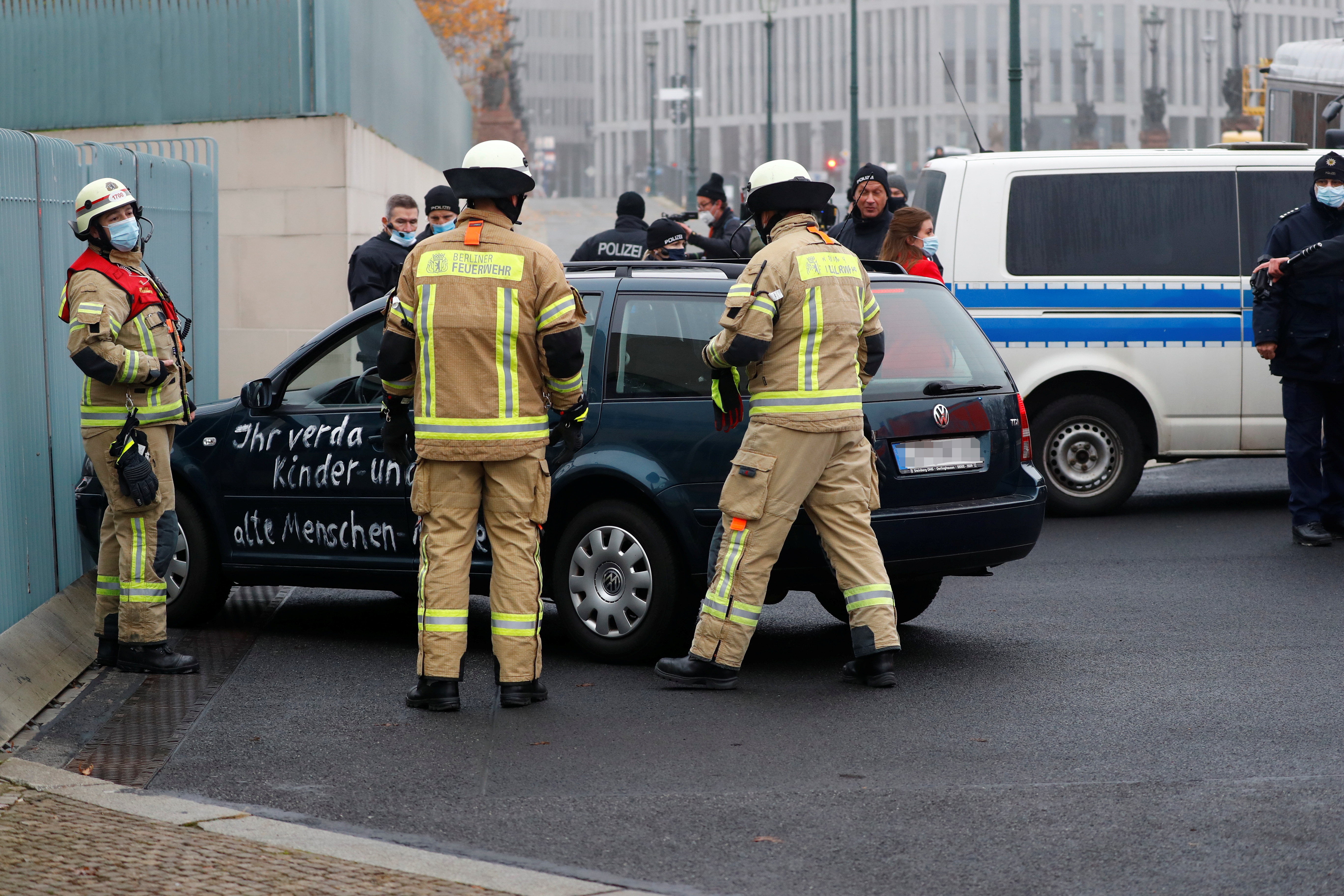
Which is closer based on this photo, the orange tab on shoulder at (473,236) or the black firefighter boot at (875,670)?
the orange tab on shoulder at (473,236)

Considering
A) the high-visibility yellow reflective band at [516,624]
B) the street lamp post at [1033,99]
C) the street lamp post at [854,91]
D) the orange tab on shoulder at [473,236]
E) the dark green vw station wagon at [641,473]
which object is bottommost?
the high-visibility yellow reflective band at [516,624]

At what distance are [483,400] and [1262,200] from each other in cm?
629

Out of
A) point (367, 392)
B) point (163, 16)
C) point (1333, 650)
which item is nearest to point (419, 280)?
point (367, 392)

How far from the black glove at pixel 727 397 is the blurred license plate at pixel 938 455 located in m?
0.66

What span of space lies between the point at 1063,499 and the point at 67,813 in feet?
24.4

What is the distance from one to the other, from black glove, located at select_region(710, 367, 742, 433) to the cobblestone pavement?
2487 millimetres

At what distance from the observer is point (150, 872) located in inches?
168

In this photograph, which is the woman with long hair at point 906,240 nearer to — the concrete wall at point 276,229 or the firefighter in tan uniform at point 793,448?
the firefighter in tan uniform at point 793,448

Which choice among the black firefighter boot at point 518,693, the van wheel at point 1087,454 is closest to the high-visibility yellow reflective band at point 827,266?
the black firefighter boot at point 518,693

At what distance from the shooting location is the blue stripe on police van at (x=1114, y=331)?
417 inches

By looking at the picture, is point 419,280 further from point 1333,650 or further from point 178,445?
point 1333,650

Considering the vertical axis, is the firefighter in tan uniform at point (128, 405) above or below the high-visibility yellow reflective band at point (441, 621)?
above

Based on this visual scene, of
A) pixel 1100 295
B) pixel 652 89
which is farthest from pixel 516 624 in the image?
pixel 652 89

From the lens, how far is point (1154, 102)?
277ft
